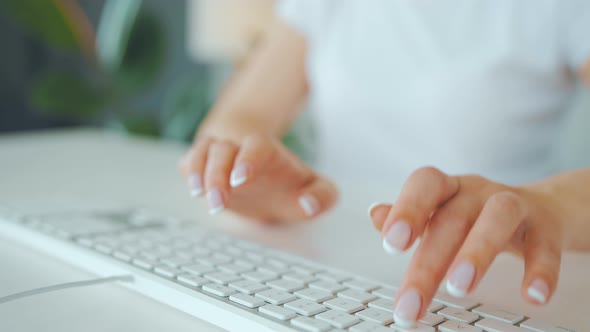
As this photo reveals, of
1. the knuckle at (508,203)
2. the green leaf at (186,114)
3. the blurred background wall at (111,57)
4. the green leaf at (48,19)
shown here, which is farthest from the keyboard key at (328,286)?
the green leaf at (48,19)

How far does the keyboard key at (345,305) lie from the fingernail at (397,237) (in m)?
0.04

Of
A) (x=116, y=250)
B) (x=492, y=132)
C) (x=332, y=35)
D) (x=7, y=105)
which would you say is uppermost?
(x=7, y=105)

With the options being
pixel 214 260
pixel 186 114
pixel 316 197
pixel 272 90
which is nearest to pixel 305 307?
pixel 214 260

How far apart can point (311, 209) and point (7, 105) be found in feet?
8.01

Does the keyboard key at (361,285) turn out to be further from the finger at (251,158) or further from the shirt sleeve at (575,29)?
the shirt sleeve at (575,29)

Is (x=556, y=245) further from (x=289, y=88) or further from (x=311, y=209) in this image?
(x=289, y=88)

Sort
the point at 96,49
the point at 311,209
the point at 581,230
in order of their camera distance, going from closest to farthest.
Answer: the point at 581,230 → the point at 311,209 → the point at 96,49

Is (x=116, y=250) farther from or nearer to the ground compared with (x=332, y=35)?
nearer to the ground

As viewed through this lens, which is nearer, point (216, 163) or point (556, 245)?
point (556, 245)

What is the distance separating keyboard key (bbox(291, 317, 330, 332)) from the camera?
0.99 feet

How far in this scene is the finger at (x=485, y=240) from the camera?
0.29 meters

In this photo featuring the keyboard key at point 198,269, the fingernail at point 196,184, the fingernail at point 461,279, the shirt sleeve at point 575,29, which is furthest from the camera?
the shirt sleeve at point 575,29

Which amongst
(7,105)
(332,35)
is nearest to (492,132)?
(332,35)

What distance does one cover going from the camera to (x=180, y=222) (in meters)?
0.55
